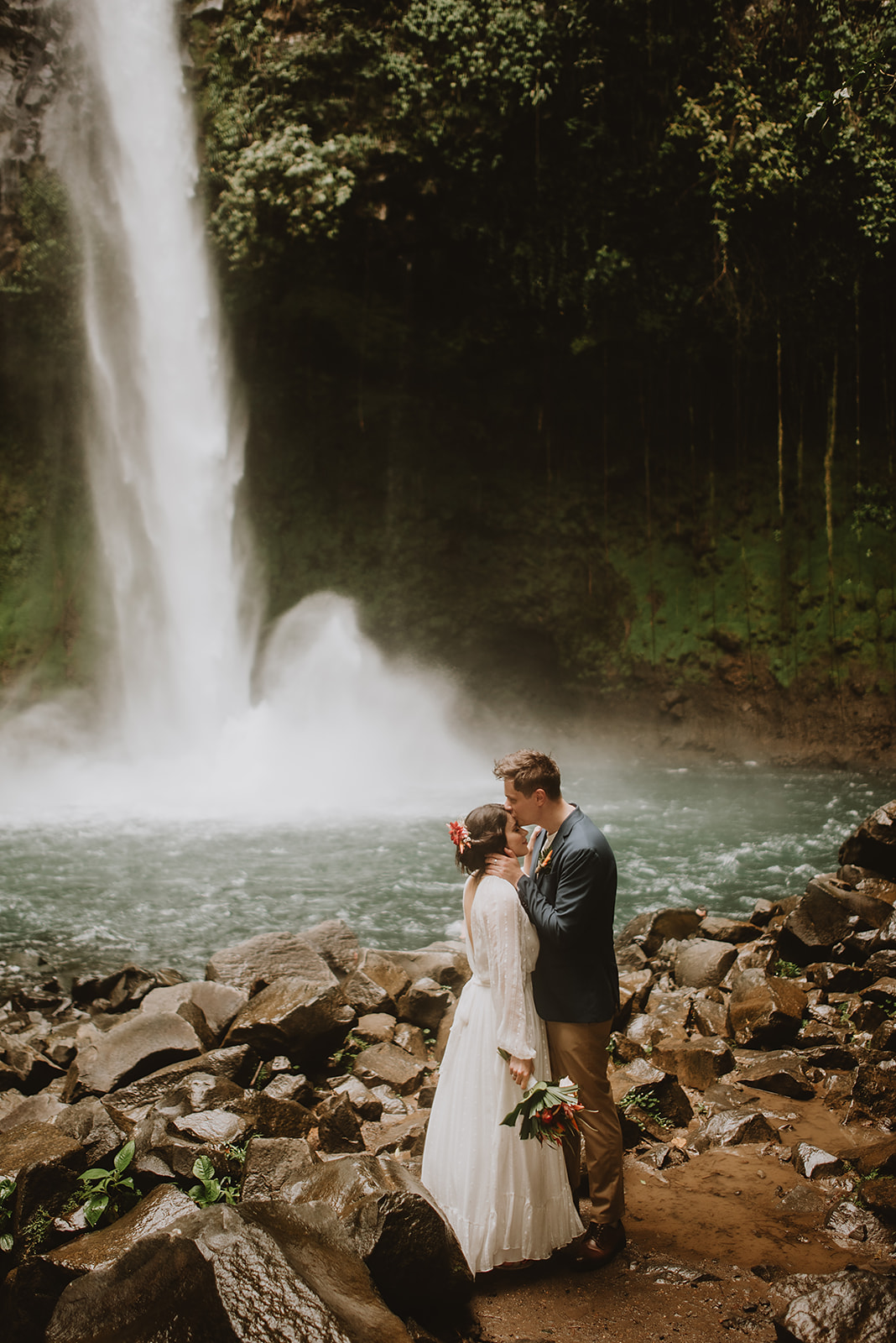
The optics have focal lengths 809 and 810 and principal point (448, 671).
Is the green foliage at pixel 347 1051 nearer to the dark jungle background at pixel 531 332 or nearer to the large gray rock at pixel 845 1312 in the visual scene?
the large gray rock at pixel 845 1312

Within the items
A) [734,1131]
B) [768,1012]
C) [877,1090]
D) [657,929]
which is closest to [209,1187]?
[734,1131]

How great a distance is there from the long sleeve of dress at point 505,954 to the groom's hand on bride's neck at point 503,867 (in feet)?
0.09

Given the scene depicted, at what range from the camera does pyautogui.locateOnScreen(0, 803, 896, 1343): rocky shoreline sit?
2.40 meters

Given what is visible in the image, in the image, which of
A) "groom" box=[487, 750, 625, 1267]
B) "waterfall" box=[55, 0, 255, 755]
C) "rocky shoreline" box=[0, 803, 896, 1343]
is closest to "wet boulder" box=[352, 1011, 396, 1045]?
"rocky shoreline" box=[0, 803, 896, 1343]

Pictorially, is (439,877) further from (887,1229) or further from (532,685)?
(532,685)

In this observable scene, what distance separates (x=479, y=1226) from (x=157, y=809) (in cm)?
1031

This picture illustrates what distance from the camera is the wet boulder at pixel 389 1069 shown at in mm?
4738

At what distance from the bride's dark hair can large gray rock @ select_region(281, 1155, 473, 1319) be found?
113cm

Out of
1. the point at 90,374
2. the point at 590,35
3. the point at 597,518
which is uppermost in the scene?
the point at 590,35

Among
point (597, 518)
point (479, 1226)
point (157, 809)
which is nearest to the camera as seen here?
point (479, 1226)

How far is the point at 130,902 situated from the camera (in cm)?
844

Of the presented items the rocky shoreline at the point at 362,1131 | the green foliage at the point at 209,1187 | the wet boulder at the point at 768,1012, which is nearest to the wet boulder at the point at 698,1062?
the rocky shoreline at the point at 362,1131

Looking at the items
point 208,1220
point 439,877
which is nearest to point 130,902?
point 439,877

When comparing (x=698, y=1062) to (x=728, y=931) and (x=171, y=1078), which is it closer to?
(x=728, y=931)
